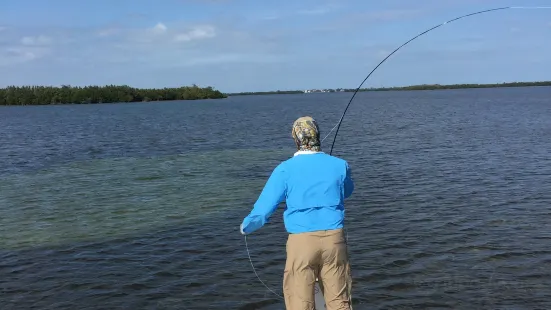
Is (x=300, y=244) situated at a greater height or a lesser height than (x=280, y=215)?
greater

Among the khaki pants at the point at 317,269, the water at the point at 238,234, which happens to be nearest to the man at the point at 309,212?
the khaki pants at the point at 317,269

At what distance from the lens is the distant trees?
12031cm

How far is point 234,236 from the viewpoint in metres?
12.8

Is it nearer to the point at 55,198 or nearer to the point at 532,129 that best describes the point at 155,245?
the point at 55,198

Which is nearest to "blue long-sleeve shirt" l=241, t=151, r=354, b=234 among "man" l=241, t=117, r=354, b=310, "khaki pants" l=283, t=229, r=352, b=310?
"man" l=241, t=117, r=354, b=310

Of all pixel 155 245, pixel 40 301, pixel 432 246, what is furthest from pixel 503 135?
pixel 40 301

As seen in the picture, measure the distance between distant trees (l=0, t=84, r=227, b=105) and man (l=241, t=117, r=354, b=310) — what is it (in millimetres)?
127186

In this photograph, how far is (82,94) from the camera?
131000 mm

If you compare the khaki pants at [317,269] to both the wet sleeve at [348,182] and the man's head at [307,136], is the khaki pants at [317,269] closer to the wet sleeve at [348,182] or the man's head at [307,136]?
the wet sleeve at [348,182]

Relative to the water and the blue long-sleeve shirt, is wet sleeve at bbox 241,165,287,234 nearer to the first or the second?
the blue long-sleeve shirt

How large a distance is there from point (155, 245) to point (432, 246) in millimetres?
5913

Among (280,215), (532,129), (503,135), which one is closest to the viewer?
(280,215)

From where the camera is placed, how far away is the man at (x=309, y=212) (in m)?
5.21

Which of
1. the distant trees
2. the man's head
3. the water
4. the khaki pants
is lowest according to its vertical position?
the water
